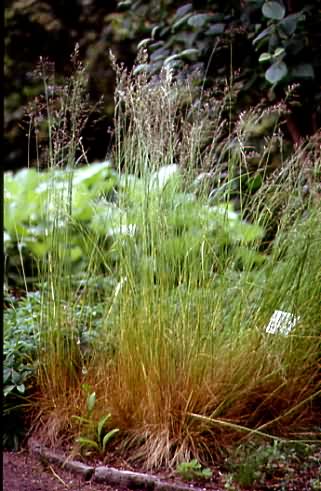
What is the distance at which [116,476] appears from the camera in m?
2.57

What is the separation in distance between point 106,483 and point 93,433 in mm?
223

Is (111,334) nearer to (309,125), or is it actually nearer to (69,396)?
(69,396)

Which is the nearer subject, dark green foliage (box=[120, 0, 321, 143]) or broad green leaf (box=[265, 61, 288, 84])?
broad green leaf (box=[265, 61, 288, 84])

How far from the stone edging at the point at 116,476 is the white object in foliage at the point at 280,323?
1.89ft

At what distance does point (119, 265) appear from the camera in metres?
2.96

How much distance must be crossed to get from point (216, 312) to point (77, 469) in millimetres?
665

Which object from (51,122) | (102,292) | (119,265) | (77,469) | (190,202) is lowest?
(77,469)

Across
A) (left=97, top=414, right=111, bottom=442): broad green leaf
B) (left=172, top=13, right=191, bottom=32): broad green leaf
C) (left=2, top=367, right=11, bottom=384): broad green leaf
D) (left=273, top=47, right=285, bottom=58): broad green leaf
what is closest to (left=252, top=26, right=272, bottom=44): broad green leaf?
(left=273, top=47, right=285, bottom=58): broad green leaf

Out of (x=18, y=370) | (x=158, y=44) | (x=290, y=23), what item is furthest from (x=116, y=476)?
(x=158, y=44)

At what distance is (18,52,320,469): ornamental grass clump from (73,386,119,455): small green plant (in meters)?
0.04

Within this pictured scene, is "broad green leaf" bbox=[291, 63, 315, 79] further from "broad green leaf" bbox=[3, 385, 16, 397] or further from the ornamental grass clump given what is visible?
"broad green leaf" bbox=[3, 385, 16, 397]

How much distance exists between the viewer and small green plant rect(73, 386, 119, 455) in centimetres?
269

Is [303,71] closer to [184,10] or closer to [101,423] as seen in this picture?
[184,10]

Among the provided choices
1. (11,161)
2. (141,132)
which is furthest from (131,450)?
(11,161)
